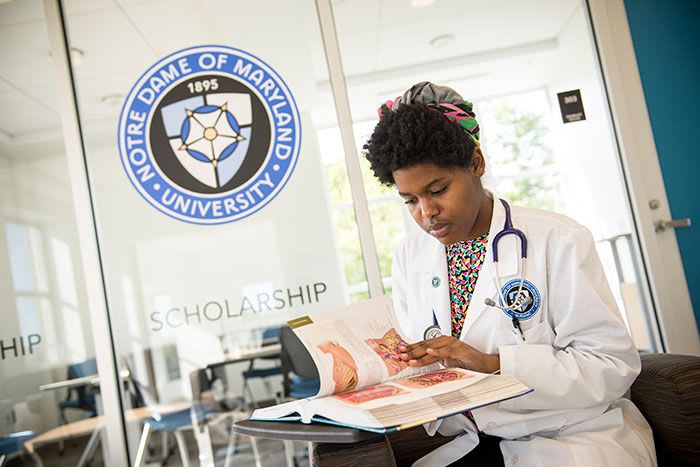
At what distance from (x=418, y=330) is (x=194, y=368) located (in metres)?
1.57

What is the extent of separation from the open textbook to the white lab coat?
156mm

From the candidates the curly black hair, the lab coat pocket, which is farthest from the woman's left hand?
the curly black hair

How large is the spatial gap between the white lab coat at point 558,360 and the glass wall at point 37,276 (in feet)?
6.88

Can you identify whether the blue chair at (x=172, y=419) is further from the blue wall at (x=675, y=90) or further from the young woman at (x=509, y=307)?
the blue wall at (x=675, y=90)

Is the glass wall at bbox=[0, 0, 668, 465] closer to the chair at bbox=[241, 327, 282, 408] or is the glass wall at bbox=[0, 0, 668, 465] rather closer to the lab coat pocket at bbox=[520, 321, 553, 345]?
the chair at bbox=[241, 327, 282, 408]

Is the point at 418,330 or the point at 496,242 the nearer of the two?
the point at 496,242

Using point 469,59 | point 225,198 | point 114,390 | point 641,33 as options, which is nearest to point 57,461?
point 114,390

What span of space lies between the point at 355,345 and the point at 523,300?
1.24 ft

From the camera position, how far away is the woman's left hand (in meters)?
1.24

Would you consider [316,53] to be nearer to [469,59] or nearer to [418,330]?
[469,59]

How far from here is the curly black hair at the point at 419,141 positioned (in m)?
1.34

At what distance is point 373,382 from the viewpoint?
1.25 metres

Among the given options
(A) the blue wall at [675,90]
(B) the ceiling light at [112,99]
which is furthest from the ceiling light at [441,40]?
(B) the ceiling light at [112,99]

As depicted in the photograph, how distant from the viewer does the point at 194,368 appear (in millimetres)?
2852
